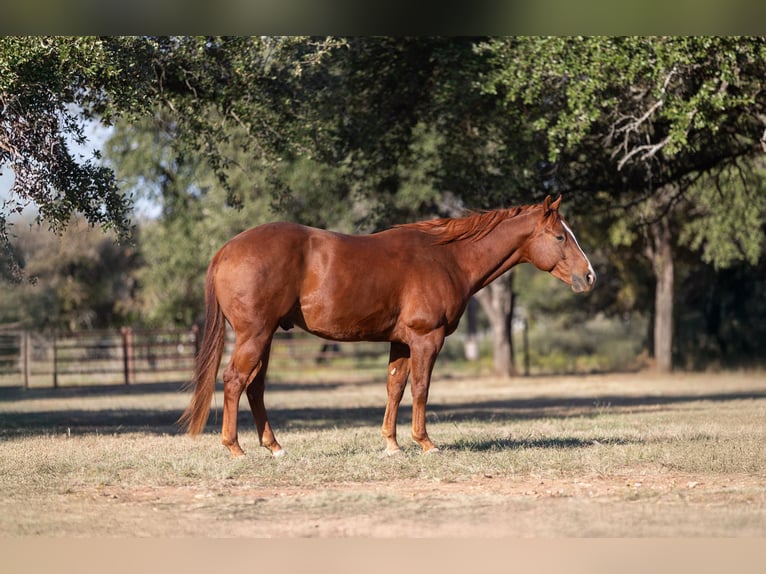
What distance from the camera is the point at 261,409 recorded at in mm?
9695

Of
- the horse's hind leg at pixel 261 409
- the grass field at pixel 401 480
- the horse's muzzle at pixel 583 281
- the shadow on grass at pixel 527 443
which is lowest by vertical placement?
the grass field at pixel 401 480

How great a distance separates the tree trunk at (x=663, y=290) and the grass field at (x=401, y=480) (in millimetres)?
14386

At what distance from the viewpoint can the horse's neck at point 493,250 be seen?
10086 mm

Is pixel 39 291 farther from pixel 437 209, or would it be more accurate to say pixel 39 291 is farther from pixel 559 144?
pixel 559 144

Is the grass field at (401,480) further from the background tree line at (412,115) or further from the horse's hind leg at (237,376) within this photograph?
the background tree line at (412,115)

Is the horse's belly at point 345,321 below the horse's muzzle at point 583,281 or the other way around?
below

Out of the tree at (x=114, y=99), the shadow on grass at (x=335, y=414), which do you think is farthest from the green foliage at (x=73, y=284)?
the tree at (x=114, y=99)

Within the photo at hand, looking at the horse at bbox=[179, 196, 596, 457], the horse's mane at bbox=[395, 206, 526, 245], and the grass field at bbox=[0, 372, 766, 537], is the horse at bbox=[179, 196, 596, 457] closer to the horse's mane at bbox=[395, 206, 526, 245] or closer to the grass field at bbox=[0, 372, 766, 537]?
the horse's mane at bbox=[395, 206, 526, 245]

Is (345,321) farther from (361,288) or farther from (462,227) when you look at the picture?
(462,227)

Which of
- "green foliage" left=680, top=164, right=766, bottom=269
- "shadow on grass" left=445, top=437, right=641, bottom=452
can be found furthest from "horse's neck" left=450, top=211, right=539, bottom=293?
"green foliage" left=680, top=164, right=766, bottom=269

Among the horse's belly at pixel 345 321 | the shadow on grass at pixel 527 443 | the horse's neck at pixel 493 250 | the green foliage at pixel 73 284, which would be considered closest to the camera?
the horse's belly at pixel 345 321

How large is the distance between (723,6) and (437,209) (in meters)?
19.2

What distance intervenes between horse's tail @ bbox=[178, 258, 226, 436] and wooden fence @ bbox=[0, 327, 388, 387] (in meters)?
17.8

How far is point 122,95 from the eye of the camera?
40.0ft
